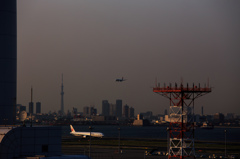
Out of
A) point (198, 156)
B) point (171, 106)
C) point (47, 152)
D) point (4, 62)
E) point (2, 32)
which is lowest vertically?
point (198, 156)

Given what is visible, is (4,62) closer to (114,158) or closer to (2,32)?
(2,32)

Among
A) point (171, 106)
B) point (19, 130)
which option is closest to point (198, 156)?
point (171, 106)

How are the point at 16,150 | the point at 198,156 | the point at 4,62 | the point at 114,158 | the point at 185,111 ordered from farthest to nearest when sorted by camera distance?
1. the point at 198,156
2. the point at 114,158
3. the point at 185,111
4. the point at 4,62
5. the point at 16,150

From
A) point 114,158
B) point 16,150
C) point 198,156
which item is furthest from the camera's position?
point 198,156

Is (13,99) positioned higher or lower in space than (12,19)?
lower

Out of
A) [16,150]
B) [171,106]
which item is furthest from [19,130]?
[171,106]

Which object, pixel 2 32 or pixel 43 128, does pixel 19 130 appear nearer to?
pixel 43 128

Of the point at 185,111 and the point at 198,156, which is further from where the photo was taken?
the point at 198,156
